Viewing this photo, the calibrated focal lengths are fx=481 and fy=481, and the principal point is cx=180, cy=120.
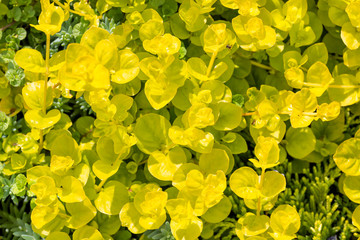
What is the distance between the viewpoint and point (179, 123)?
4.21ft

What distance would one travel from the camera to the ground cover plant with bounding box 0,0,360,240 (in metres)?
1.15

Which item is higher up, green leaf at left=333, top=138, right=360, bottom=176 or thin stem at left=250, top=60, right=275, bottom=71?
thin stem at left=250, top=60, right=275, bottom=71

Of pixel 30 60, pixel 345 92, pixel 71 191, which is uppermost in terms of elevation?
pixel 30 60

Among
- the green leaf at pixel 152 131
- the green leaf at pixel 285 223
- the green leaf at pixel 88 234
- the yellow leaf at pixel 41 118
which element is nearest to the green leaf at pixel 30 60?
the yellow leaf at pixel 41 118

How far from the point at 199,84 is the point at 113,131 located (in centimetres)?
29

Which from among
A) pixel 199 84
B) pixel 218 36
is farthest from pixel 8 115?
pixel 218 36

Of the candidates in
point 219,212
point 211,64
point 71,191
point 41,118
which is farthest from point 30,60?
Result: point 219,212

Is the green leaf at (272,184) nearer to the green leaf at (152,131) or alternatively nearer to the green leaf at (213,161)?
the green leaf at (213,161)

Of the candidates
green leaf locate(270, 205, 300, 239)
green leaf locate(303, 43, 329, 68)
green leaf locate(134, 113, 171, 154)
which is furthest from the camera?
green leaf locate(303, 43, 329, 68)

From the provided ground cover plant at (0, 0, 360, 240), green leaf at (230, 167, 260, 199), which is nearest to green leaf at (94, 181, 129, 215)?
ground cover plant at (0, 0, 360, 240)

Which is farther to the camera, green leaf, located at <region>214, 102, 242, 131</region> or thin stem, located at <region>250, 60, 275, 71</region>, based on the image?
thin stem, located at <region>250, 60, 275, 71</region>

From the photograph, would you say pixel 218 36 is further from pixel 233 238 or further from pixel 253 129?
pixel 233 238

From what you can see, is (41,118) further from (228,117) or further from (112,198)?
(228,117)

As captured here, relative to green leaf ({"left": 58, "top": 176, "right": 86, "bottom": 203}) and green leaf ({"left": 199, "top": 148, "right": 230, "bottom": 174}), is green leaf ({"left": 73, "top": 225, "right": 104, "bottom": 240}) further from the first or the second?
green leaf ({"left": 199, "top": 148, "right": 230, "bottom": 174})
